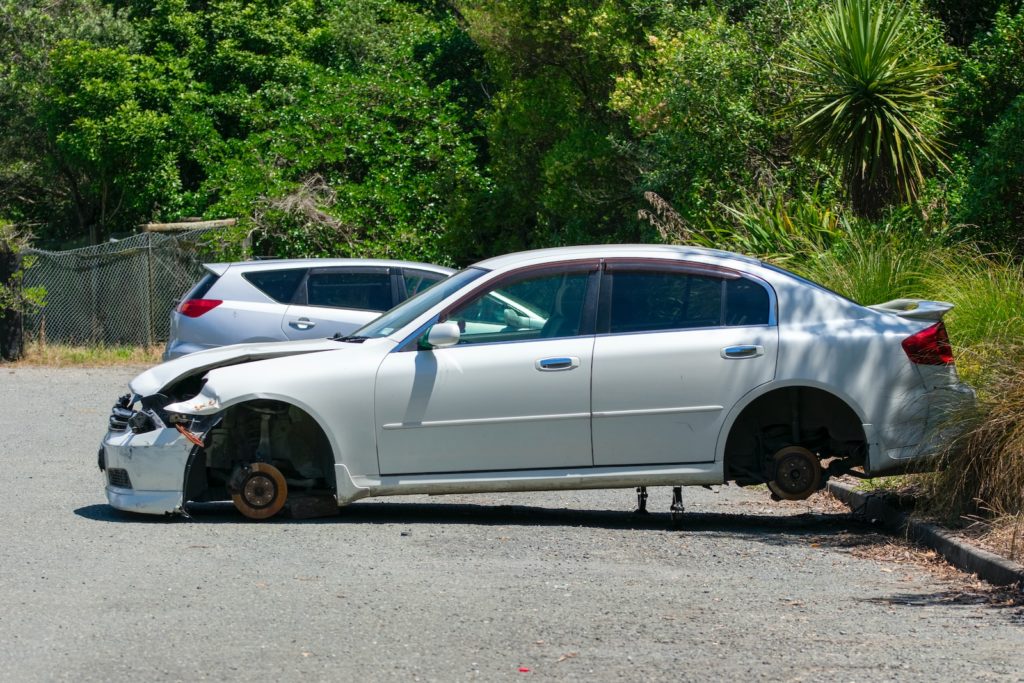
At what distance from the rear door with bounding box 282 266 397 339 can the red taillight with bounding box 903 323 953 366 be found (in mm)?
6376

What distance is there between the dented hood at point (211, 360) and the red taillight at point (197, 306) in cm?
485

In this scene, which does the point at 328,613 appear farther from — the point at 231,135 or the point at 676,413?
the point at 231,135

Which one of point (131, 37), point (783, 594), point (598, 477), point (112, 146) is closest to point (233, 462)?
point (598, 477)

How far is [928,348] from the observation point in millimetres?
8266

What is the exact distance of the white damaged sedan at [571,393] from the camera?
320 inches

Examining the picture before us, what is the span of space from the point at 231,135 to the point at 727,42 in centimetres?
1318

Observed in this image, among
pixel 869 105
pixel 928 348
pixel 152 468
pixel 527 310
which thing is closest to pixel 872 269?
pixel 869 105

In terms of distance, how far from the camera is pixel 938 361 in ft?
27.1

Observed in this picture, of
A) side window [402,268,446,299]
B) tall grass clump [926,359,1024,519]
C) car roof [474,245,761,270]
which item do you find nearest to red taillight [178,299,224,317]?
side window [402,268,446,299]

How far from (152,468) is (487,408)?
2118mm

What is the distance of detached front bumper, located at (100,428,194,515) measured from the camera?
8180mm

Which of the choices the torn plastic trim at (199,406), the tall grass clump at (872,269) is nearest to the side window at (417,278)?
the tall grass clump at (872,269)

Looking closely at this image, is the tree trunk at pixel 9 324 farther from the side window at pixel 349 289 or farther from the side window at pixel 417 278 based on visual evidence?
the side window at pixel 417 278

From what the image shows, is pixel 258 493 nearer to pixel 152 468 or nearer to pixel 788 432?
pixel 152 468
